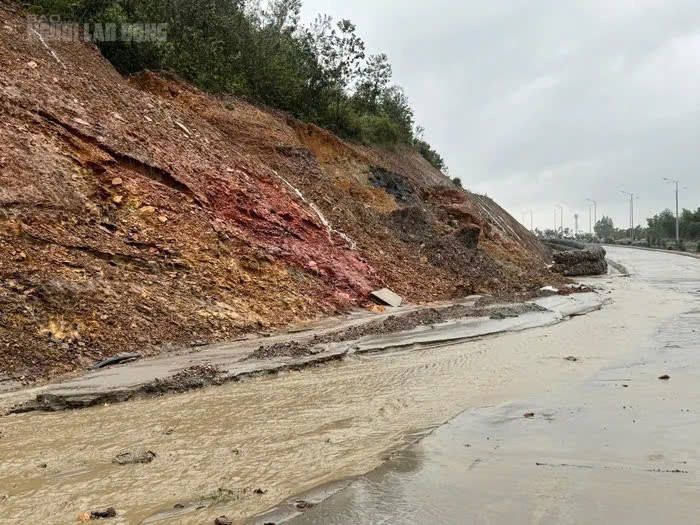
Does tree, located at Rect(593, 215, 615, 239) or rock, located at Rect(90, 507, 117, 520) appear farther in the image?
tree, located at Rect(593, 215, 615, 239)

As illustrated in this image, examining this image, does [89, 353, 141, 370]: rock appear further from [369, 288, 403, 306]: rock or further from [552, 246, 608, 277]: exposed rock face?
[552, 246, 608, 277]: exposed rock face

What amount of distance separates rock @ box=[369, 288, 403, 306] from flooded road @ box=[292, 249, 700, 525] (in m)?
7.93

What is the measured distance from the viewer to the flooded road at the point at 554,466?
3.57 m

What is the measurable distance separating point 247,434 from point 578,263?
30.0 meters

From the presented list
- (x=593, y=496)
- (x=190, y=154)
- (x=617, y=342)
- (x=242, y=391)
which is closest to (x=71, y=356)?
(x=242, y=391)

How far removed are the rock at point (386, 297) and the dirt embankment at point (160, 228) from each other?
1.04 ft

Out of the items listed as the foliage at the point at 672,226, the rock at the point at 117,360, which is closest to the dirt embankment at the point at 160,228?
the rock at the point at 117,360

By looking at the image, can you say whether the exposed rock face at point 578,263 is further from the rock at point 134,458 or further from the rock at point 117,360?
the rock at point 134,458

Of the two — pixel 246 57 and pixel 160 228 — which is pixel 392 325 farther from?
pixel 246 57

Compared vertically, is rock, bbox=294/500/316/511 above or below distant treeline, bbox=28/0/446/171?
below

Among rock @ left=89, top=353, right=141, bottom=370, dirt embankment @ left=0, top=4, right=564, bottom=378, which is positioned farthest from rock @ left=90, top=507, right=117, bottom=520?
rock @ left=89, top=353, right=141, bottom=370

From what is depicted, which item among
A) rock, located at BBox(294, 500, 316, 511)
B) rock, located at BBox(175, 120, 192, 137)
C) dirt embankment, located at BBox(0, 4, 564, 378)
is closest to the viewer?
rock, located at BBox(294, 500, 316, 511)

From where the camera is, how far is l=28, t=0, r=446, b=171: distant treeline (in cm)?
1983

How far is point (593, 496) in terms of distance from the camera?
3.76m
